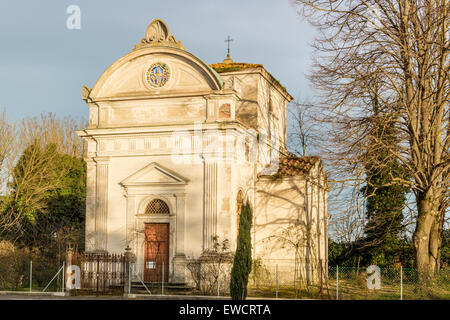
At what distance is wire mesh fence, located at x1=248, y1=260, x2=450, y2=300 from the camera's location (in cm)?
1986

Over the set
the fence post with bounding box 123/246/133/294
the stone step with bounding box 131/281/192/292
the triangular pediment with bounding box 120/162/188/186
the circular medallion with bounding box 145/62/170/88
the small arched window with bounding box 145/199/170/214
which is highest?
the circular medallion with bounding box 145/62/170/88

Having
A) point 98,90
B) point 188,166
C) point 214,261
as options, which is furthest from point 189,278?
point 98,90

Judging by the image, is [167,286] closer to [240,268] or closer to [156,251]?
[156,251]

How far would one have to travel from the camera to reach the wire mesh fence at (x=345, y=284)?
19.9m

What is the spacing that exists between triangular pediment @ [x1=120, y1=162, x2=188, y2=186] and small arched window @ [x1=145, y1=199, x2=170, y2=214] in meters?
0.82

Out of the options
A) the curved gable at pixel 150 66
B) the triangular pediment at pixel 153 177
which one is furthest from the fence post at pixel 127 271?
the curved gable at pixel 150 66

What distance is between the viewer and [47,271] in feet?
84.3

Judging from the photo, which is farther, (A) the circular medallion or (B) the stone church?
(A) the circular medallion

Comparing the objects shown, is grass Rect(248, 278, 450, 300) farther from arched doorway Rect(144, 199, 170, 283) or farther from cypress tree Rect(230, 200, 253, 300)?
cypress tree Rect(230, 200, 253, 300)

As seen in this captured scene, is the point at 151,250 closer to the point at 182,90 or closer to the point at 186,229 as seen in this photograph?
the point at 186,229

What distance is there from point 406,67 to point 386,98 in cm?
132

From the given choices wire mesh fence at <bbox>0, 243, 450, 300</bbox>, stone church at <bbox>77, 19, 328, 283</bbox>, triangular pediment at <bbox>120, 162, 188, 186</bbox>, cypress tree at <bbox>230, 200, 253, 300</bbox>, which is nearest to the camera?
cypress tree at <bbox>230, 200, 253, 300</bbox>

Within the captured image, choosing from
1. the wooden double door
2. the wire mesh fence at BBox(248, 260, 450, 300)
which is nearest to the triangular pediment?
the wooden double door
